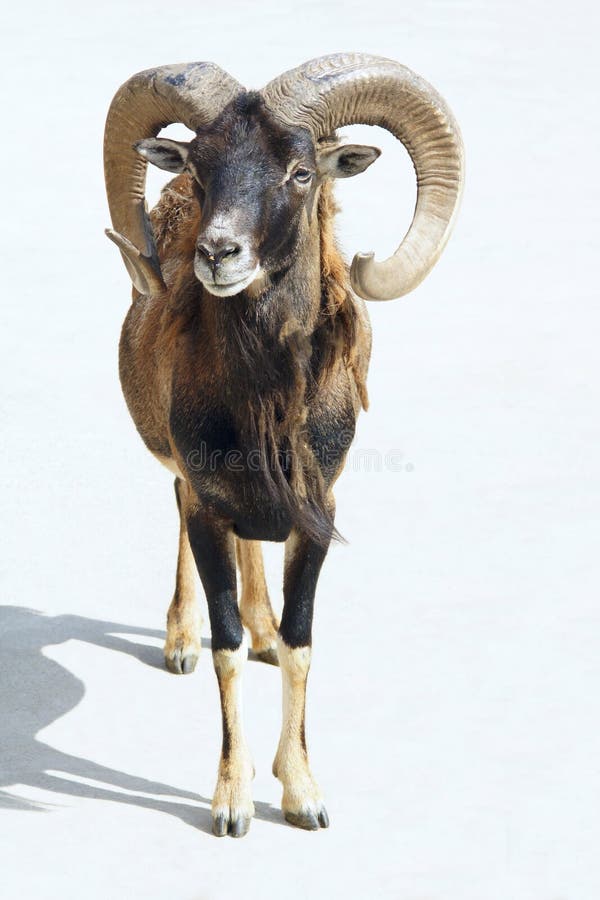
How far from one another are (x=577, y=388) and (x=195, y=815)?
297 inches

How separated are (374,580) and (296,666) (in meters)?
2.78

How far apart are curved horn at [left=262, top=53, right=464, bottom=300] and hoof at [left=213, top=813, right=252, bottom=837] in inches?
123

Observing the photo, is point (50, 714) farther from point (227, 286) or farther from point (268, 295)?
point (227, 286)

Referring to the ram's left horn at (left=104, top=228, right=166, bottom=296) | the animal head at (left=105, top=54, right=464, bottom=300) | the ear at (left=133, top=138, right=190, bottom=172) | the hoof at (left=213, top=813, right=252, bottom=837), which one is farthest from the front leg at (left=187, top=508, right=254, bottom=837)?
the ear at (left=133, top=138, right=190, bottom=172)

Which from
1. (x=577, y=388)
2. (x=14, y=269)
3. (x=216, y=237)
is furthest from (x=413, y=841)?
(x=14, y=269)

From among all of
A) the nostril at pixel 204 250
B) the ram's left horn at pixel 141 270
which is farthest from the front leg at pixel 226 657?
the nostril at pixel 204 250

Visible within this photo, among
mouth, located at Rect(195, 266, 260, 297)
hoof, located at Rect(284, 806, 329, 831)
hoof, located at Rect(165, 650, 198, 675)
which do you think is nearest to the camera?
mouth, located at Rect(195, 266, 260, 297)

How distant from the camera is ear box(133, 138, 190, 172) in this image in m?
8.88

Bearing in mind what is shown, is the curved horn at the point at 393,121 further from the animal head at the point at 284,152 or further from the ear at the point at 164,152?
the ear at the point at 164,152

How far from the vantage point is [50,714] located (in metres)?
10.4

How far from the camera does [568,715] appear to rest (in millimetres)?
10273

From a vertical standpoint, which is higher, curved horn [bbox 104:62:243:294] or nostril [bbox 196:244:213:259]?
curved horn [bbox 104:62:243:294]

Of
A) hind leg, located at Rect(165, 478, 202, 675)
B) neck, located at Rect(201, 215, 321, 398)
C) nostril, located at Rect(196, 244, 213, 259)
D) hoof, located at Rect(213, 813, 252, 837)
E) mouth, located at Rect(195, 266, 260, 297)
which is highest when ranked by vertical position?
nostril, located at Rect(196, 244, 213, 259)

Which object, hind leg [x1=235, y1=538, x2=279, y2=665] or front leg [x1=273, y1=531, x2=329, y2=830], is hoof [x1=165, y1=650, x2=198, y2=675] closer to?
hind leg [x1=235, y1=538, x2=279, y2=665]
